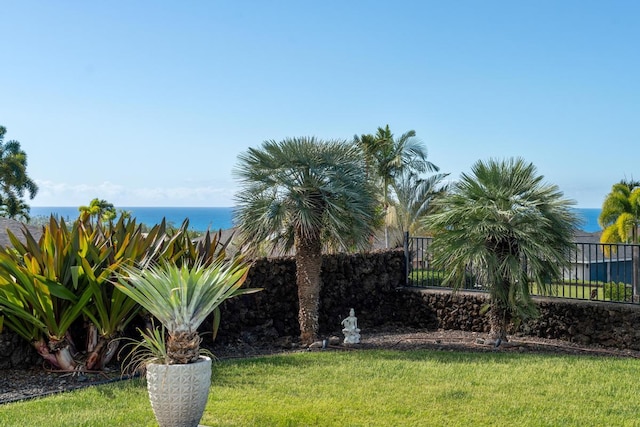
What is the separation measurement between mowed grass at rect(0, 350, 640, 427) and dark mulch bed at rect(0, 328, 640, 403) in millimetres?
671

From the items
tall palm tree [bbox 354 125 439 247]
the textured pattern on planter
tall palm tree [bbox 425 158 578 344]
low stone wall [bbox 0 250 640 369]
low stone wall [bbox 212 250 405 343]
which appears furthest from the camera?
tall palm tree [bbox 354 125 439 247]

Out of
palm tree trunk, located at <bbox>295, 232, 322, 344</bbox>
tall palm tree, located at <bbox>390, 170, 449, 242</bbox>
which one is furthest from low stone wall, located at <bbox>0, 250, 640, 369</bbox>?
tall palm tree, located at <bbox>390, 170, 449, 242</bbox>

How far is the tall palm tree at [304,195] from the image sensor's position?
365 inches

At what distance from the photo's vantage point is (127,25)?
13.5m

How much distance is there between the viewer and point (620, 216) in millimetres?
27703

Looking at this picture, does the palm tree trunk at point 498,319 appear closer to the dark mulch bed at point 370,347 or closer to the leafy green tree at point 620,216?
the dark mulch bed at point 370,347

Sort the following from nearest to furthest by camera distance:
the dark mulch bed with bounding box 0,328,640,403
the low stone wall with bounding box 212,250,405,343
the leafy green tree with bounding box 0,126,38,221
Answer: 1. the dark mulch bed with bounding box 0,328,640,403
2. the low stone wall with bounding box 212,250,405,343
3. the leafy green tree with bounding box 0,126,38,221

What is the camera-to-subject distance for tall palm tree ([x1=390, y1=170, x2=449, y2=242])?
2761 centimetres

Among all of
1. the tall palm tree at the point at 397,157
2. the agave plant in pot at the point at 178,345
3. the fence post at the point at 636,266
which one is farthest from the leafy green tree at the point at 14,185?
the agave plant in pot at the point at 178,345

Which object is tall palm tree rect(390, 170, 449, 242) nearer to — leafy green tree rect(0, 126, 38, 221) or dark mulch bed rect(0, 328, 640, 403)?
dark mulch bed rect(0, 328, 640, 403)

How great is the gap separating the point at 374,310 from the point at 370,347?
261cm

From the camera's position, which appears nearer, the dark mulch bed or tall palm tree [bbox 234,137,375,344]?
the dark mulch bed

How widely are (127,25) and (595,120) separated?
14.1 m

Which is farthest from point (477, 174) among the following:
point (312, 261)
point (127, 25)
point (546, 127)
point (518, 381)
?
point (546, 127)
